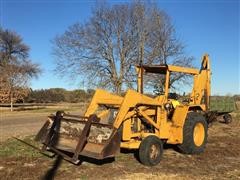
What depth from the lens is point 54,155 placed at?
1005cm

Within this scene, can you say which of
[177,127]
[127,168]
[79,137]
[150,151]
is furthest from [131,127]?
[79,137]

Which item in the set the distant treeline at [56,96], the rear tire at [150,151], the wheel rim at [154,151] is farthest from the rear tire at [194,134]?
the distant treeline at [56,96]

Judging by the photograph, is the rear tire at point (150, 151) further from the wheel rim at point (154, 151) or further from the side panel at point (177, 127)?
the side panel at point (177, 127)

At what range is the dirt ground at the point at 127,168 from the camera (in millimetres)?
8375

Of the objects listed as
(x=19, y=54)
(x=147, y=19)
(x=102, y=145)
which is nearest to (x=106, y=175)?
(x=102, y=145)

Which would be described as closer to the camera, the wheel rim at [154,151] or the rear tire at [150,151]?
the rear tire at [150,151]

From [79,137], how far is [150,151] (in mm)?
1776

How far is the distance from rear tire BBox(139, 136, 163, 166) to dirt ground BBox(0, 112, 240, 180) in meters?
0.15

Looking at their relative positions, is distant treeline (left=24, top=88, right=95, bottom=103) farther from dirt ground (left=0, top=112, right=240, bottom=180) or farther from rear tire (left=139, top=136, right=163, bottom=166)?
rear tire (left=139, top=136, right=163, bottom=166)

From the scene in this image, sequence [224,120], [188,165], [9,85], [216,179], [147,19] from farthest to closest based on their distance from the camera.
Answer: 1. [9,85]
2. [147,19]
3. [224,120]
4. [188,165]
5. [216,179]

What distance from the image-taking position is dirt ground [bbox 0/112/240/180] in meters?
8.38

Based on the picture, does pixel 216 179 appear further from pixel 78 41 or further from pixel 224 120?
pixel 78 41

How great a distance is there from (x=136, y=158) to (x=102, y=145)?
5.31 ft

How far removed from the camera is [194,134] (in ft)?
37.8
